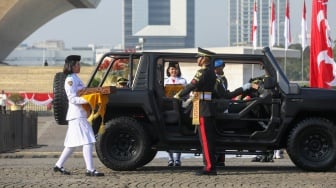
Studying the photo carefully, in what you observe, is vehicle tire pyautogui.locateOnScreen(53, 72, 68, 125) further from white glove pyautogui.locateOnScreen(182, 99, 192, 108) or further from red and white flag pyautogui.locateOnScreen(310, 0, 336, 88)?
red and white flag pyautogui.locateOnScreen(310, 0, 336, 88)

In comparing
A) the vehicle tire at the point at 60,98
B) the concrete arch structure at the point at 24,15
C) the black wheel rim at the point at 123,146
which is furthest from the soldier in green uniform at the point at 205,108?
the concrete arch structure at the point at 24,15

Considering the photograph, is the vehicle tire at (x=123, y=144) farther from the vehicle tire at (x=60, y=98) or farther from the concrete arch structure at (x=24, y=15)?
the concrete arch structure at (x=24, y=15)

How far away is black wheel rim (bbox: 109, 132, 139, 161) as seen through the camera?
11336mm

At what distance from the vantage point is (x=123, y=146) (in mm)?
11430

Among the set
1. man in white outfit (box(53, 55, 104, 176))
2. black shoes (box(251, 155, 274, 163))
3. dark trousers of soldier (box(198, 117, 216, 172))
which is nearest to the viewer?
man in white outfit (box(53, 55, 104, 176))

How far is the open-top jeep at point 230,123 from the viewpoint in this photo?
11.3m

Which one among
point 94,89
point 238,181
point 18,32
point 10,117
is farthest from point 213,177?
point 18,32

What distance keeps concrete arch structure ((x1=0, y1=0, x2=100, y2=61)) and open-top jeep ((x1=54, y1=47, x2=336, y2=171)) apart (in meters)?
60.8

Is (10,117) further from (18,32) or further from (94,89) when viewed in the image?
(18,32)

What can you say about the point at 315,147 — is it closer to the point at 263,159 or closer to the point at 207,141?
the point at 207,141

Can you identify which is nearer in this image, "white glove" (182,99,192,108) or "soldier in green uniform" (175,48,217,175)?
"soldier in green uniform" (175,48,217,175)

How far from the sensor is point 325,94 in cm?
1141

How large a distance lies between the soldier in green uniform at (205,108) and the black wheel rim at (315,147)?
1.39 m

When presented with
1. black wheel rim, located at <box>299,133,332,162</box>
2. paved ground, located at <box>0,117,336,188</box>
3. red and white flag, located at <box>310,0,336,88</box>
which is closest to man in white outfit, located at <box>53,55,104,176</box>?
paved ground, located at <box>0,117,336,188</box>
